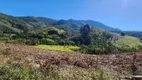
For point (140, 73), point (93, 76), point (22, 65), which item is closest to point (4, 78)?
point (22, 65)

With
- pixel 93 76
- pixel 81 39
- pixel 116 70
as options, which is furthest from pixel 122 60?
pixel 81 39

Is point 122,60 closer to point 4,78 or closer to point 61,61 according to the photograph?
point 61,61

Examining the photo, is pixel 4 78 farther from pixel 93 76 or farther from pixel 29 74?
pixel 93 76

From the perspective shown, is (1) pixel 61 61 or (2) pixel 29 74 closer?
(2) pixel 29 74

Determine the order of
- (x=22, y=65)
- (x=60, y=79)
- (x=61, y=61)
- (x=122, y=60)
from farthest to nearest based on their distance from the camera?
(x=122, y=60) → (x=61, y=61) → (x=22, y=65) → (x=60, y=79)

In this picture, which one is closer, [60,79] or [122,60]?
[60,79]

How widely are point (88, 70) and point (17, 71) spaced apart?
9.95ft

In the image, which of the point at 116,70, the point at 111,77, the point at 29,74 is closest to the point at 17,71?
the point at 29,74

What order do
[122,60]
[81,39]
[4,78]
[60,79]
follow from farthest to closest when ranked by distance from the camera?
[81,39]
[122,60]
[60,79]
[4,78]

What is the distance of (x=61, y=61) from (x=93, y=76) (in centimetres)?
239

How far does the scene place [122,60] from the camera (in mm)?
10617

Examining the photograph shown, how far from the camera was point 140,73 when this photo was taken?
8906 mm

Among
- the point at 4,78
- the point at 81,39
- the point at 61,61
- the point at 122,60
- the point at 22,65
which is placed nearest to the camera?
the point at 4,78

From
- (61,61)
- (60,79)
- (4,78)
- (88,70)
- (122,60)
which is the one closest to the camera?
(4,78)
